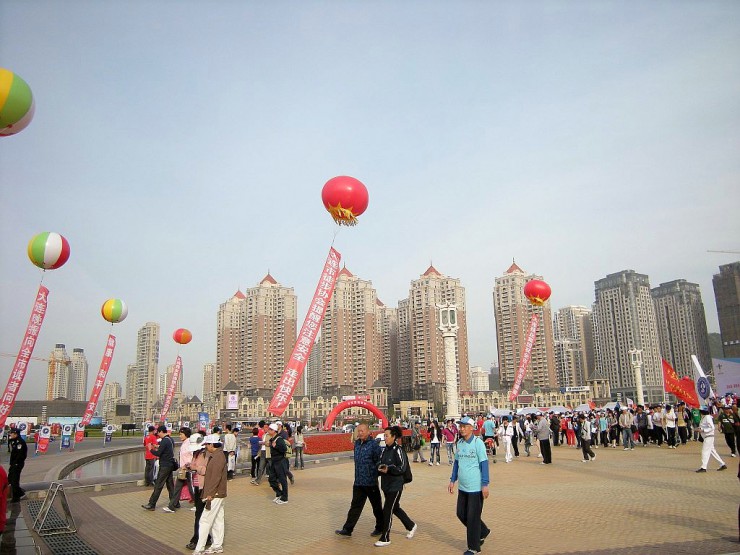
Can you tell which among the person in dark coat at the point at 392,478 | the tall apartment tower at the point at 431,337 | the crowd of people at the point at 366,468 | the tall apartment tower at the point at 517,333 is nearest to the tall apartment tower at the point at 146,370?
the tall apartment tower at the point at 431,337

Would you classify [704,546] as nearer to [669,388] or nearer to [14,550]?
[14,550]

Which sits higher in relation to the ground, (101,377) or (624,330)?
(624,330)

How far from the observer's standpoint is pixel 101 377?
2973cm

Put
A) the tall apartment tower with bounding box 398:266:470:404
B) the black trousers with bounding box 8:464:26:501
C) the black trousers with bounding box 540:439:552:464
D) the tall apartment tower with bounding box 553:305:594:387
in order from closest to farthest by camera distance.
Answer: the black trousers with bounding box 8:464:26:501, the black trousers with bounding box 540:439:552:464, the tall apartment tower with bounding box 398:266:470:404, the tall apartment tower with bounding box 553:305:594:387

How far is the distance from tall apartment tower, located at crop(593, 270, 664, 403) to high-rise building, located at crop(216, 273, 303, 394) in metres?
77.5

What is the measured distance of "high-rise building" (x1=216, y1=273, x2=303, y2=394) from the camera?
116000mm

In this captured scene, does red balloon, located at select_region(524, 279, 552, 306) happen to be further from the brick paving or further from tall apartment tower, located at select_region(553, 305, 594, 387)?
tall apartment tower, located at select_region(553, 305, 594, 387)

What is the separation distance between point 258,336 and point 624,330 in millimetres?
87407

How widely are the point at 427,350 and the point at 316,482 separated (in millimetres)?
98169

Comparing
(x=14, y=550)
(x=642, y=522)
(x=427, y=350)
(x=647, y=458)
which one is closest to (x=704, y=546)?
(x=642, y=522)

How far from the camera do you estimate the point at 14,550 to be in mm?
7254

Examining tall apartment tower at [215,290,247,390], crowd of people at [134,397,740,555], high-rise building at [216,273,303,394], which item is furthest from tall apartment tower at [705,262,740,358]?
tall apartment tower at [215,290,247,390]

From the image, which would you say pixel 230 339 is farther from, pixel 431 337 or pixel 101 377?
pixel 101 377

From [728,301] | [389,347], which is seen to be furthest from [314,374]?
[728,301]
